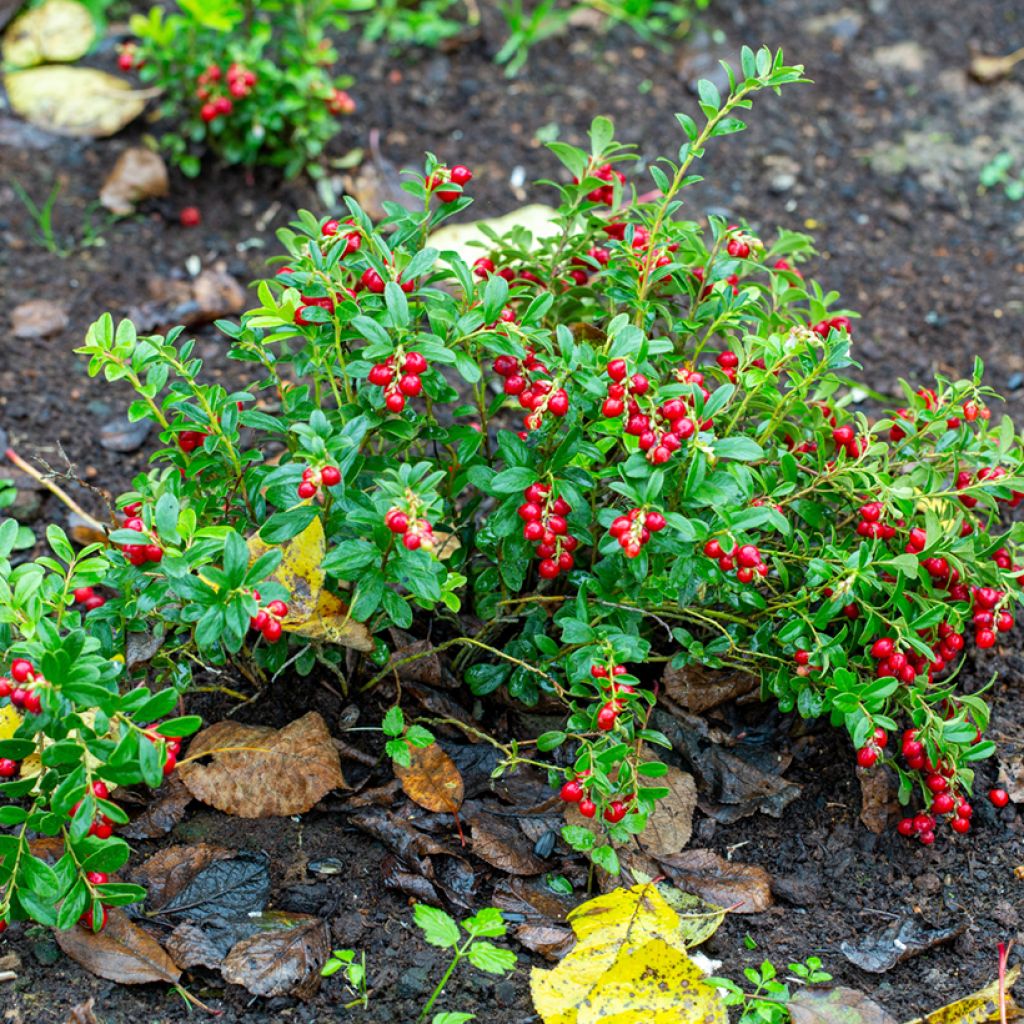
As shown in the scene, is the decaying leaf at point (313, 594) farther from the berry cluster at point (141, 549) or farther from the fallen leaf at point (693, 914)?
the fallen leaf at point (693, 914)

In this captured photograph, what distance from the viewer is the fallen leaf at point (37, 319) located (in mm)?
3529

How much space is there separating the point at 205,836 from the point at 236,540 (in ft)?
2.44

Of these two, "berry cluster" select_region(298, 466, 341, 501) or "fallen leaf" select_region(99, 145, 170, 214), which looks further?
"fallen leaf" select_region(99, 145, 170, 214)

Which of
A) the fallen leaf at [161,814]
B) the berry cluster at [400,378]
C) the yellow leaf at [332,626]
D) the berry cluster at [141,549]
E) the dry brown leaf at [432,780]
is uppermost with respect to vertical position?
the berry cluster at [400,378]

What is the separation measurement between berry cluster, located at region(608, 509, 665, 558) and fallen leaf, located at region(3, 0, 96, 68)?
11.8ft

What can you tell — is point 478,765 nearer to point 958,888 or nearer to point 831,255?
point 958,888

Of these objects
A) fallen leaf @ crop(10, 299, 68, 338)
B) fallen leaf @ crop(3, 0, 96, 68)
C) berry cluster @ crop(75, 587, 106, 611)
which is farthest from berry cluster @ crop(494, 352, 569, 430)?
fallen leaf @ crop(3, 0, 96, 68)

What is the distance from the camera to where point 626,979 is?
2.02 metres

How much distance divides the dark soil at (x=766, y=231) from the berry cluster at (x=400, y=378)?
0.83 meters

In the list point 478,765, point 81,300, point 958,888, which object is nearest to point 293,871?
point 478,765

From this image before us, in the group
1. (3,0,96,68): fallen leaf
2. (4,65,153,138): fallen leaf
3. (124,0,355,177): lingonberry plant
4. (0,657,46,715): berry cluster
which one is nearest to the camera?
(0,657,46,715): berry cluster

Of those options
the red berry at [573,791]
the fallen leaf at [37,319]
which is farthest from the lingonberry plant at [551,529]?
the fallen leaf at [37,319]

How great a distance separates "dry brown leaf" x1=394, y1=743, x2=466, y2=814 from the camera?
2.34 m

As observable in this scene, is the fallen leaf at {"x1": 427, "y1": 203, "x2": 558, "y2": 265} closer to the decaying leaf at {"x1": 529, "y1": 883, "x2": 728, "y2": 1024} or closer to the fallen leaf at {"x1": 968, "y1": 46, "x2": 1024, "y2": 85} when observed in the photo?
the fallen leaf at {"x1": 968, "y1": 46, "x2": 1024, "y2": 85}
